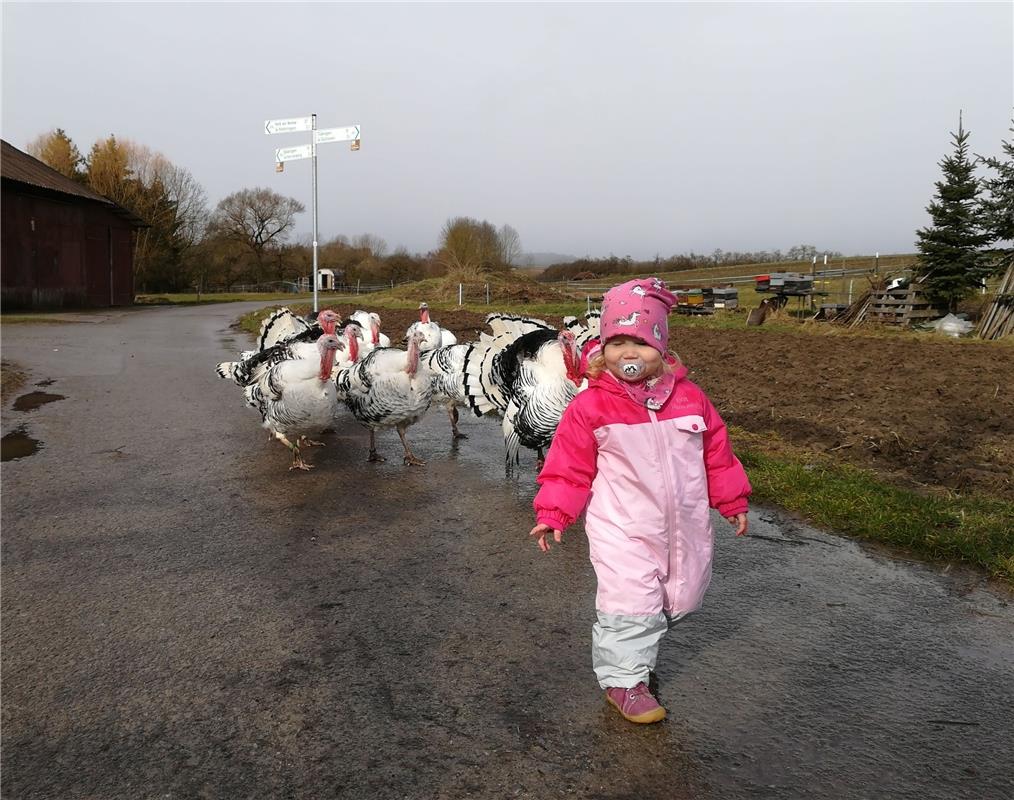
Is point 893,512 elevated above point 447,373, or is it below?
below

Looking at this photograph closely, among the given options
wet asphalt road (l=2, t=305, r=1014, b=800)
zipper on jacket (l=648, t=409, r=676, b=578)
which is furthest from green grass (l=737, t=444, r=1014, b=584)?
zipper on jacket (l=648, t=409, r=676, b=578)

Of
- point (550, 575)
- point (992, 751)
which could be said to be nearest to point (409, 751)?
point (550, 575)

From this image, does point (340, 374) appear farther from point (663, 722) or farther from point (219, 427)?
point (663, 722)

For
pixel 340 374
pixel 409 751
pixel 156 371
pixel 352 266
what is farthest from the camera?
pixel 352 266

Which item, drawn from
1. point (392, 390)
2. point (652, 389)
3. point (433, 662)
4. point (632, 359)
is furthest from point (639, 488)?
point (392, 390)

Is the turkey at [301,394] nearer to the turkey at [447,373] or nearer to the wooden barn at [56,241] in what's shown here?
the turkey at [447,373]

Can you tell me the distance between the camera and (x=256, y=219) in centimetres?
6594

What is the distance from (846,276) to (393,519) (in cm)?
2940

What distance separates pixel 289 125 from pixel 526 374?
49.5 ft

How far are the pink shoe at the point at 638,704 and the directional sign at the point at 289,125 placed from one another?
18189 mm

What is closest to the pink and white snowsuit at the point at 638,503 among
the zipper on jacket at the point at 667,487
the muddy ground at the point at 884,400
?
the zipper on jacket at the point at 667,487

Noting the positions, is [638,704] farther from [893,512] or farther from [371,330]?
[371,330]

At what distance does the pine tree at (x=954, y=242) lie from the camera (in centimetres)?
1880

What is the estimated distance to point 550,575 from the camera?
14.9 feet
